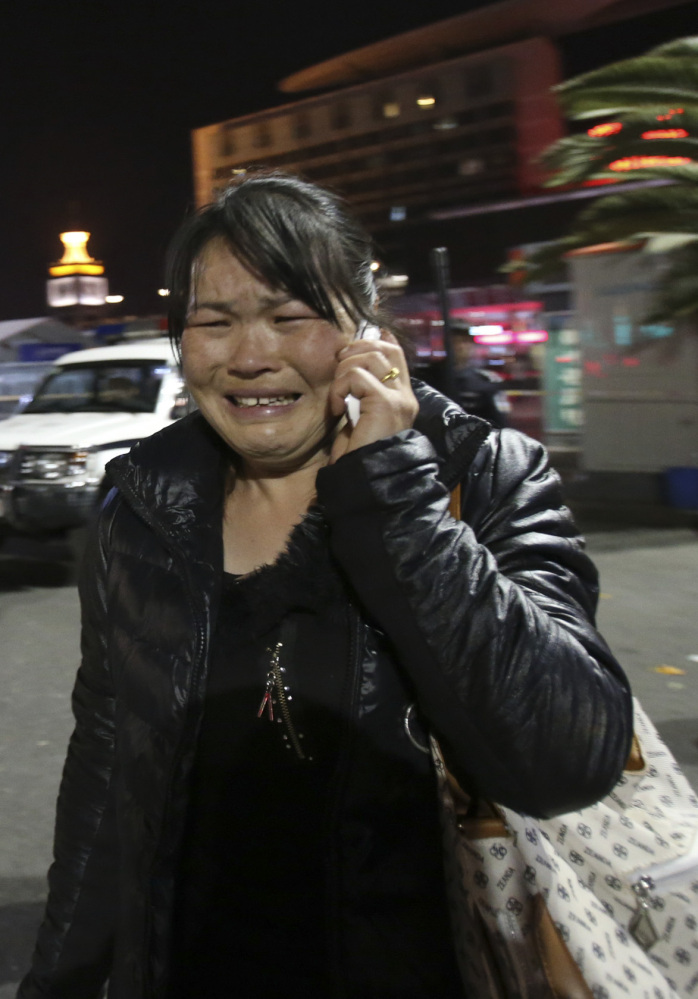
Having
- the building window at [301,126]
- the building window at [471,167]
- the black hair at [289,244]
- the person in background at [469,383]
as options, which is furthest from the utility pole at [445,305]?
the building window at [301,126]

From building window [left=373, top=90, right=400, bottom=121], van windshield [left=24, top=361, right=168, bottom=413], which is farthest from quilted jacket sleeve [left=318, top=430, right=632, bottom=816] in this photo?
building window [left=373, top=90, right=400, bottom=121]

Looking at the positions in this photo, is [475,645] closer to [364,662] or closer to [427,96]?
[364,662]

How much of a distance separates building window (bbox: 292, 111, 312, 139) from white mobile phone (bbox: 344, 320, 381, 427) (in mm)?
56718

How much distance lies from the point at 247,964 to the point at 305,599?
1.80ft

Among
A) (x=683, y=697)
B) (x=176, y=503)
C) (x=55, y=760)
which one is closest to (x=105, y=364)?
(x=55, y=760)

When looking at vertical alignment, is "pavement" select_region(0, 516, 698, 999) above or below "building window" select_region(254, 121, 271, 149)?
below

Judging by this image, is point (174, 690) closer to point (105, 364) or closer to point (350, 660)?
point (350, 660)

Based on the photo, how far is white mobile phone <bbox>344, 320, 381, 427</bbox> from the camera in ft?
4.48

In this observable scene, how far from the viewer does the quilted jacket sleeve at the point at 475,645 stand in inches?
47.8

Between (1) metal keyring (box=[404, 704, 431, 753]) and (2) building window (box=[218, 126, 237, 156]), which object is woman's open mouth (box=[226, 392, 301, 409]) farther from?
(2) building window (box=[218, 126, 237, 156])

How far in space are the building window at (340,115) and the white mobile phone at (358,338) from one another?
52858mm

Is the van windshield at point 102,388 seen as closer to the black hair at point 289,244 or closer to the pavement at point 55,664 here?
the pavement at point 55,664

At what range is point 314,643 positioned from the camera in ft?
4.95

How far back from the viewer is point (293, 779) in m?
1.49
